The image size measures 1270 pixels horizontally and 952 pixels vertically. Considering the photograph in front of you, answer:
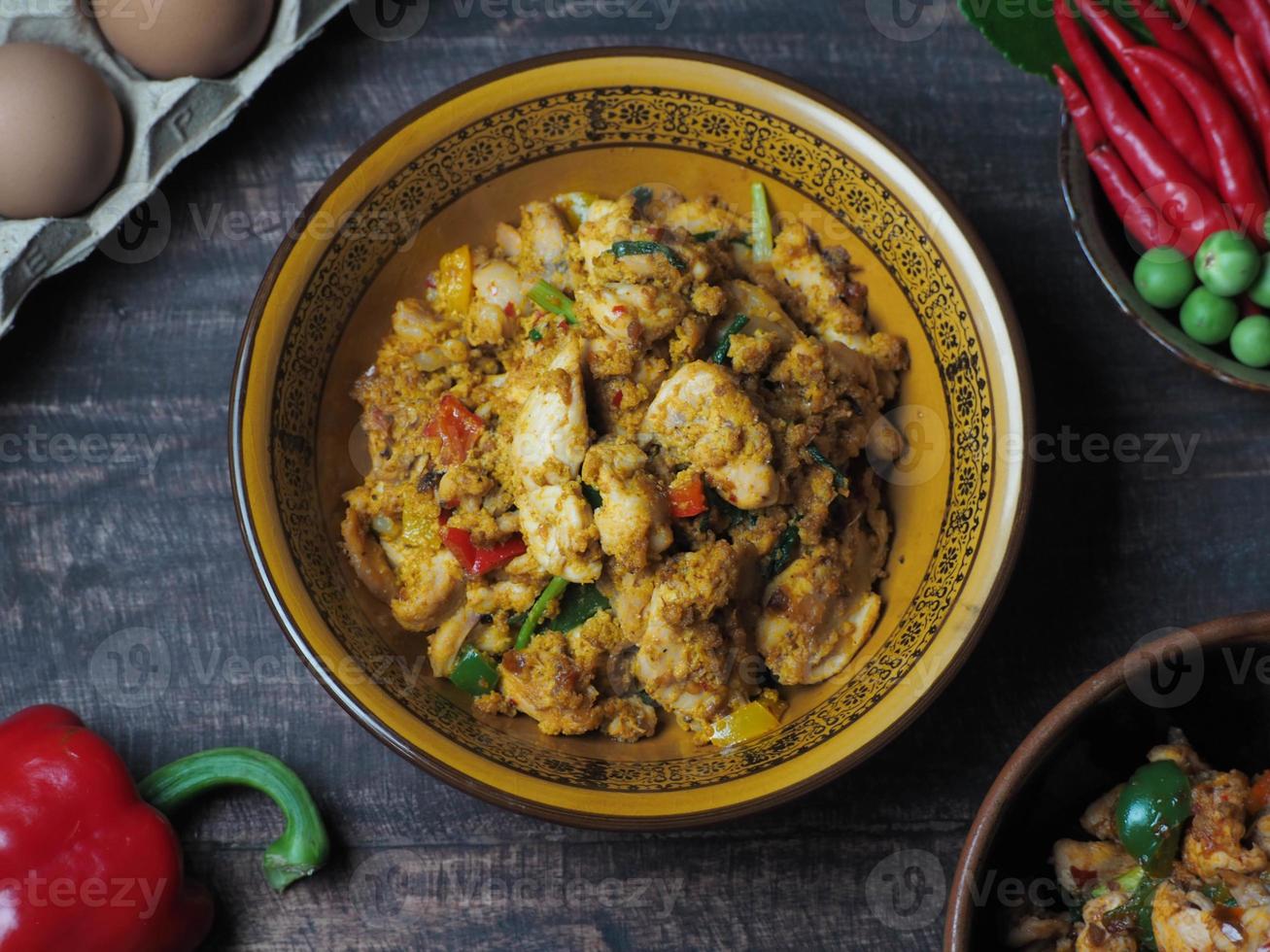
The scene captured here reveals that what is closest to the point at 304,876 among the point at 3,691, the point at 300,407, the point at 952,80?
the point at 3,691

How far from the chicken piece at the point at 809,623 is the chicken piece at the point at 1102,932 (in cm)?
91

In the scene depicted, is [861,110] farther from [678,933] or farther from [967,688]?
[678,933]

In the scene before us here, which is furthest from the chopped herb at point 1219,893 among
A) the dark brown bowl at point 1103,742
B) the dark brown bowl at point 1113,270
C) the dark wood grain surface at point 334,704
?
the dark brown bowl at point 1113,270

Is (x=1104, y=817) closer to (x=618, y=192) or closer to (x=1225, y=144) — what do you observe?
(x=1225, y=144)

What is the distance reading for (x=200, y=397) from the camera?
12.8 ft

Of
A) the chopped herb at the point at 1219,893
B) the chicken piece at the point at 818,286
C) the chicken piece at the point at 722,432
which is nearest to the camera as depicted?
the chopped herb at the point at 1219,893

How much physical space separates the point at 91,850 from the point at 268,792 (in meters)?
0.53

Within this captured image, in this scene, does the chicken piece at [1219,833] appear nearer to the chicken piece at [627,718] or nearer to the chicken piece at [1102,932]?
the chicken piece at [1102,932]

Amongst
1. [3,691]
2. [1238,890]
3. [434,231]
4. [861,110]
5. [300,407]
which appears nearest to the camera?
[1238,890]

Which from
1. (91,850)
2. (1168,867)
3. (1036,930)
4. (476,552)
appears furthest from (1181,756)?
(91,850)

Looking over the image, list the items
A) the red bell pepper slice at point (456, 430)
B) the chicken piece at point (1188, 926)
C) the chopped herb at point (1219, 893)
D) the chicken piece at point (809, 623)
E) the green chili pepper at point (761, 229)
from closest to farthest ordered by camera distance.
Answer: the chicken piece at point (1188, 926)
the chopped herb at point (1219, 893)
the chicken piece at point (809, 623)
the red bell pepper slice at point (456, 430)
the green chili pepper at point (761, 229)

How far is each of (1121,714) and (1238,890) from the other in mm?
515

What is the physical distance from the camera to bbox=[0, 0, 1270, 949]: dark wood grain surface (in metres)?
3.63

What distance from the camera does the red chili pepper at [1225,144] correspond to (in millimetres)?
3652
